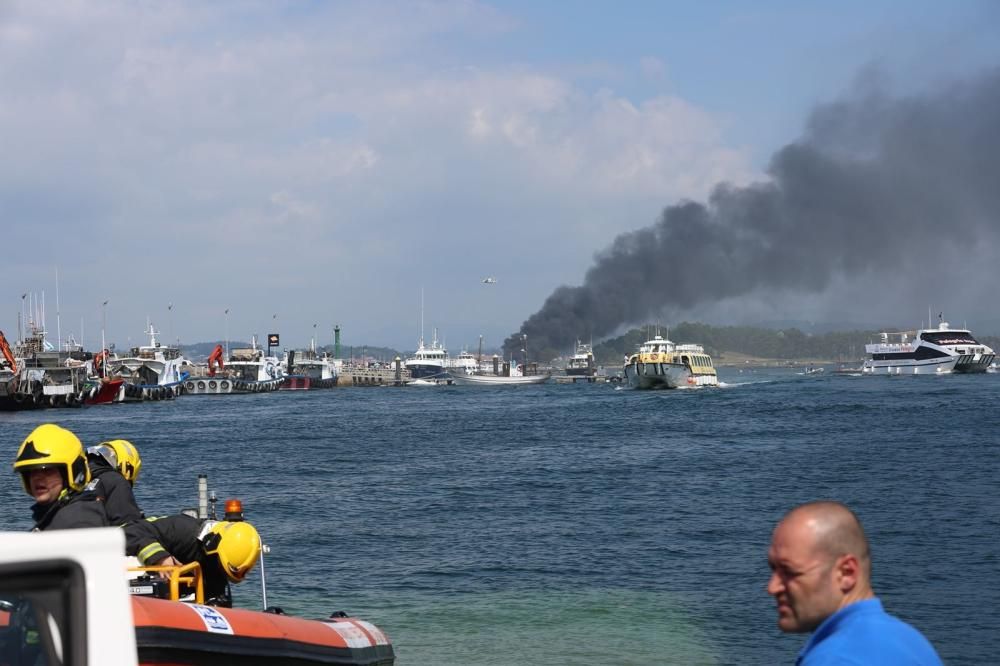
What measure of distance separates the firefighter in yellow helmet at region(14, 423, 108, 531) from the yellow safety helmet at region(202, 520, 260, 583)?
1934mm

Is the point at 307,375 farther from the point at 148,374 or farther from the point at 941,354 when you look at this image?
the point at 941,354

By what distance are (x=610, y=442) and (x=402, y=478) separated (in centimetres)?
1289

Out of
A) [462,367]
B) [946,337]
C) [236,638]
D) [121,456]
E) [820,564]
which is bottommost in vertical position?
[462,367]

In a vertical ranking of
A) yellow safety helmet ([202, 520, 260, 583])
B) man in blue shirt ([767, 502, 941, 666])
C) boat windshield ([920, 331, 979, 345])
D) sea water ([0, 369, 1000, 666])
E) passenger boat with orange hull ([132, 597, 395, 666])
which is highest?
boat windshield ([920, 331, 979, 345])

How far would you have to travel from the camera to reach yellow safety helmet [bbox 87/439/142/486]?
7.84 m

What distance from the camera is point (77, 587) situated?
2.16 meters

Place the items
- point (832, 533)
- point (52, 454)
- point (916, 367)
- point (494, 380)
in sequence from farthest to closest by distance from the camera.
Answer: point (494, 380), point (916, 367), point (52, 454), point (832, 533)

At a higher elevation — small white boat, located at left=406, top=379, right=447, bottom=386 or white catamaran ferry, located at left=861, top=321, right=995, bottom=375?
white catamaran ferry, located at left=861, top=321, right=995, bottom=375

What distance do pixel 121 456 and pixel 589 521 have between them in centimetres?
1585

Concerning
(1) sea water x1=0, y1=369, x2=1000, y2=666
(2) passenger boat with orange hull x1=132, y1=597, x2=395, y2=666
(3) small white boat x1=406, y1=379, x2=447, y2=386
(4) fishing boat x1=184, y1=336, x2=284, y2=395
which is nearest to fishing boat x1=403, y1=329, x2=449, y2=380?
(3) small white boat x1=406, y1=379, x2=447, y2=386

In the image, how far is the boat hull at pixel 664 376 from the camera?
91.9m

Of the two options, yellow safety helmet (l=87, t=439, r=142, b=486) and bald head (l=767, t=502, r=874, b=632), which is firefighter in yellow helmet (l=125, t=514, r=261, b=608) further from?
bald head (l=767, t=502, r=874, b=632)

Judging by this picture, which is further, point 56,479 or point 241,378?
point 241,378

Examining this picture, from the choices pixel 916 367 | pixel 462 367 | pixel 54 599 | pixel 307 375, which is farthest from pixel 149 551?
pixel 462 367
